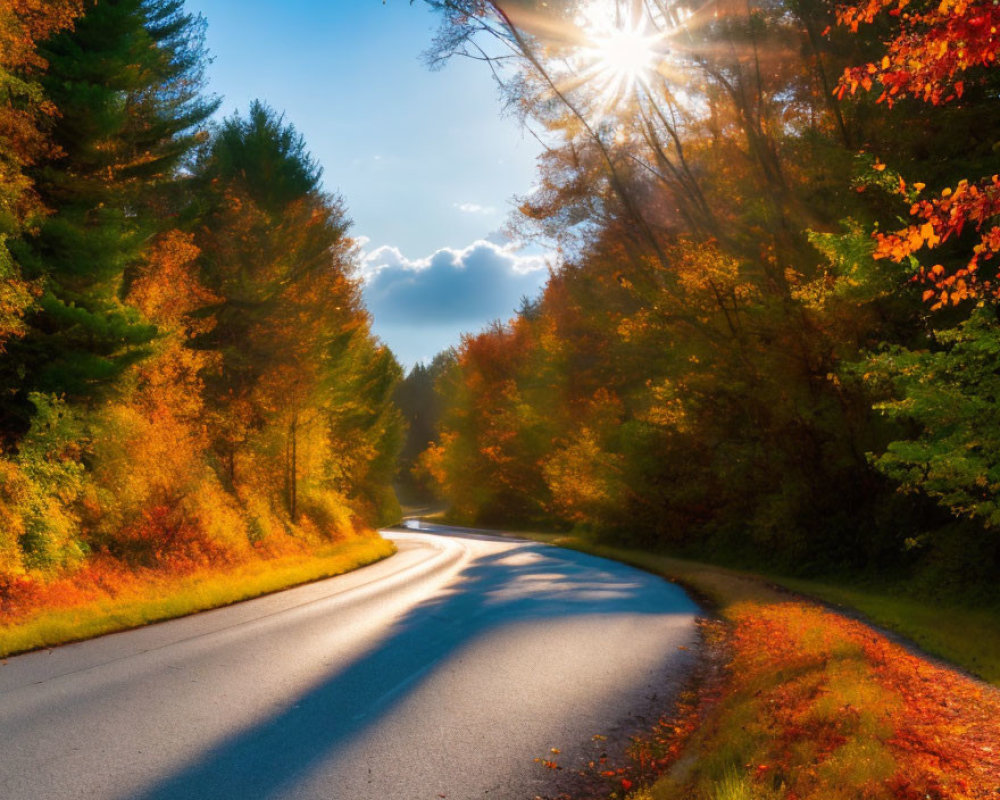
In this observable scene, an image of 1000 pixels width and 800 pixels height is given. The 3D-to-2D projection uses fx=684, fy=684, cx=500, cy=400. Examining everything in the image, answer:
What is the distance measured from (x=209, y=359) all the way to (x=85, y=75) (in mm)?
7466

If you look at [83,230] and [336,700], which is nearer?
[336,700]

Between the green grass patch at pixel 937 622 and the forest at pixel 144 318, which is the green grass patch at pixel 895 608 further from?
the forest at pixel 144 318

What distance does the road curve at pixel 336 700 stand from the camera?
15.0 ft

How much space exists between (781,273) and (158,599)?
50.8 feet

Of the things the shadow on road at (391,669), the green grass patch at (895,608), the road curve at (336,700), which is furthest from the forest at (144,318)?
the green grass patch at (895,608)

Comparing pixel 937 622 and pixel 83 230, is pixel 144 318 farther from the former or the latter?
pixel 937 622

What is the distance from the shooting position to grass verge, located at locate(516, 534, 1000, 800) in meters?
4.14

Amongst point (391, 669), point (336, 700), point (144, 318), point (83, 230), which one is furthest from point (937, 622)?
point (83, 230)

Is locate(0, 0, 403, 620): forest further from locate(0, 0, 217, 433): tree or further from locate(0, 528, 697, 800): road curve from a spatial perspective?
locate(0, 528, 697, 800): road curve

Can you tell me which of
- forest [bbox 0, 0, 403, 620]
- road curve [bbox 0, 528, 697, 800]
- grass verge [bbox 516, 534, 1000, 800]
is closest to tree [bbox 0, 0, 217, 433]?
forest [bbox 0, 0, 403, 620]

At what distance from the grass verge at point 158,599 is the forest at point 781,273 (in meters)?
11.0

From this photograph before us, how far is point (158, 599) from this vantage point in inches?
467

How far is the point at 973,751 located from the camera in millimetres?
4883

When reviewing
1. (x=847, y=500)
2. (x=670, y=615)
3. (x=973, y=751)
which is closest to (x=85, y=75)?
(x=670, y=615)
